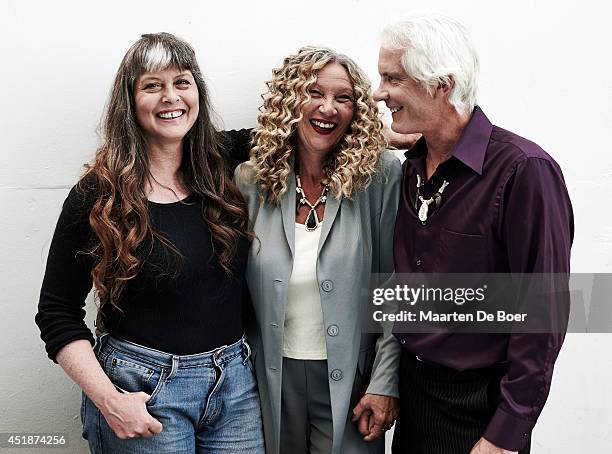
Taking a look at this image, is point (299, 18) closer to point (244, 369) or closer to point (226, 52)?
point (226, 52)

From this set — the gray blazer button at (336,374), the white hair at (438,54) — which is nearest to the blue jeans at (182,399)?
the gray blazer button at (336,374)

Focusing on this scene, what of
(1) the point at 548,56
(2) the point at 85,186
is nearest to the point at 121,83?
(2) the point at 85,186

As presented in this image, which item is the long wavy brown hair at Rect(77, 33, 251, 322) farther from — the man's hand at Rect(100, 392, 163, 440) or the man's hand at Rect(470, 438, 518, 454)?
the man's hand at Rect(470, 438, 518, 454)

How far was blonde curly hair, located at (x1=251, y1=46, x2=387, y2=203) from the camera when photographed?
2082mm

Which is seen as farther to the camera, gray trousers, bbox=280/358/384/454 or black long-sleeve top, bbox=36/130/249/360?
gray trousers, bbox=280/358/384/454

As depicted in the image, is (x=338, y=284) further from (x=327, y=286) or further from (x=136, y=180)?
(x=136, y=180)

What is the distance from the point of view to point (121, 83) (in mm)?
1989

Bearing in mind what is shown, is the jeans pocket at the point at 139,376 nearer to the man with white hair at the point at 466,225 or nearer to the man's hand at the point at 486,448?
the man with white hair at the point at 466,225

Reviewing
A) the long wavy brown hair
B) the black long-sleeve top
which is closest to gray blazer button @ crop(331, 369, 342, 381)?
the black long-sleeve top

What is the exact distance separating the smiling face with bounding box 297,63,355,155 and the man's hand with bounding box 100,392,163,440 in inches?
36.2

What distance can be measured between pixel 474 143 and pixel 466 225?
0.22 metres

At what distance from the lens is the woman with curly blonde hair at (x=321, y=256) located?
6.77 ft

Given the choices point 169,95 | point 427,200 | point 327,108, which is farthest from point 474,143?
point 169,95

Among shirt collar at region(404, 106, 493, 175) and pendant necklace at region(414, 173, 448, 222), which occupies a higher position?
shirt collar at region(404, 106, 493, 175)
